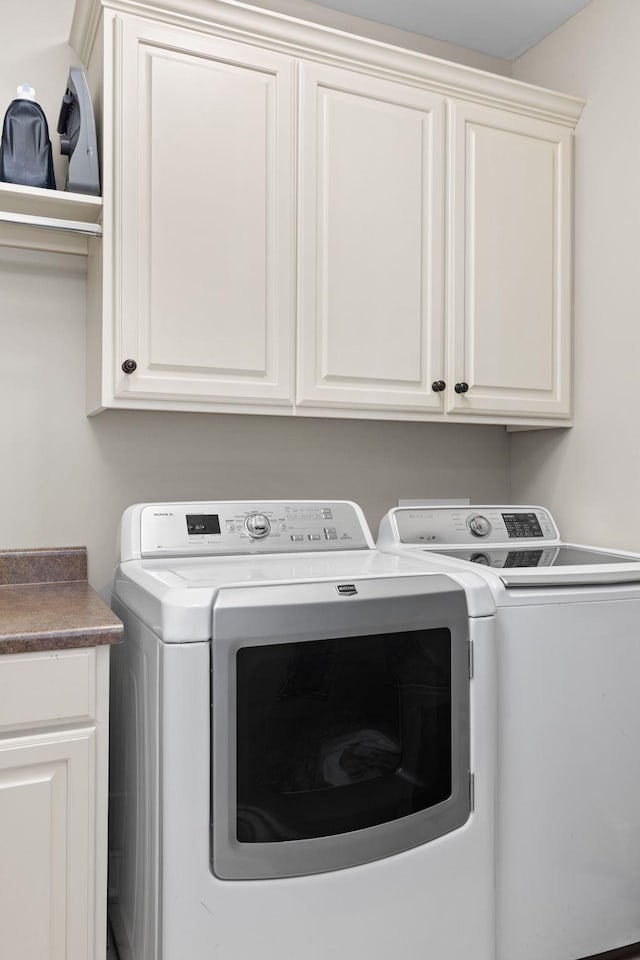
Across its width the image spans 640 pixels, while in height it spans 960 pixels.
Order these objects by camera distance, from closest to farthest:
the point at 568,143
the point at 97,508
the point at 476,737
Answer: the point at 476,737
the point at 97,508
the point at 568,143

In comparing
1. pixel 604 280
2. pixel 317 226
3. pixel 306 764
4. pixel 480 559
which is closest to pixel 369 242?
pixel 317 226

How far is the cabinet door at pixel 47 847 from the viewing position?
1.26 m

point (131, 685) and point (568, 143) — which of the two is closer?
point (131, 685)

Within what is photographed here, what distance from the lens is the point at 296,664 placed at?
4.33 feet

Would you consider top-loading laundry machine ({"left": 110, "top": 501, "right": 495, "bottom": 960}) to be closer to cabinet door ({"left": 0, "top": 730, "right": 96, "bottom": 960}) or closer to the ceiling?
cabinet door ({"left": 0, "top": 730, "right": 96, "bottom": 960})

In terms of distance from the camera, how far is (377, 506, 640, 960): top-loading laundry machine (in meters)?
1.52

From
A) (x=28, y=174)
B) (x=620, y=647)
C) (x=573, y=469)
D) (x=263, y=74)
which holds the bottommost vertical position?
(x=620, y=647)

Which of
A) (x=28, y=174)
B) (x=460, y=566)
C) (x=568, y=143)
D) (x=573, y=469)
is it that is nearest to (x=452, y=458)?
(x=573, y=469)

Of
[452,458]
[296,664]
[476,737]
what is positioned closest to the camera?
[296,664]

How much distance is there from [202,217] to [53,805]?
1.29 m

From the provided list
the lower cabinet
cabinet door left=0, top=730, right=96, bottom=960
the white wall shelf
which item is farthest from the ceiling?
cabinet door left=0, top=730, right=96, bottom=960

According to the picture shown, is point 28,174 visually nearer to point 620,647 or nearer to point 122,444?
point 122,444

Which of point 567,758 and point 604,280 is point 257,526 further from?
point 604,280

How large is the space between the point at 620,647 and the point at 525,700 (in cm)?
27
